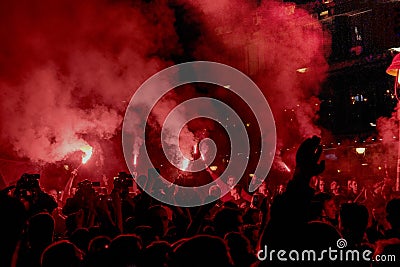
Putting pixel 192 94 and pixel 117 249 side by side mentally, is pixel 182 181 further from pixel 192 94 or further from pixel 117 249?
pixel 192 94

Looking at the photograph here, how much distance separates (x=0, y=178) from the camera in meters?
5.34

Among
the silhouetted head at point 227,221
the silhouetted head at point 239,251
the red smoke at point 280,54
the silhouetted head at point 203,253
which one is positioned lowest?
the silhouetted head at point 203,253

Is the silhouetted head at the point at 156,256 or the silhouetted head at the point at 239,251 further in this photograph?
the silhouetted head at the point at 239,251

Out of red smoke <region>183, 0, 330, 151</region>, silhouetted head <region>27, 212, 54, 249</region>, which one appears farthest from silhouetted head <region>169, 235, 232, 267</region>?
red smoke <region>183, 0, 330, 151</region>

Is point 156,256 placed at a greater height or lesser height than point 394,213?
lesser

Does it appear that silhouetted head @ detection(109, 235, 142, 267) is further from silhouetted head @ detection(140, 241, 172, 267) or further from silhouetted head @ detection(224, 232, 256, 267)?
silhouetted head @ detection(224, 232, 256, 267)

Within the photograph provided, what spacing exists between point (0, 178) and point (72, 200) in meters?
1.41

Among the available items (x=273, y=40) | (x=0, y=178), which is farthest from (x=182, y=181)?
(x=273, y=40)

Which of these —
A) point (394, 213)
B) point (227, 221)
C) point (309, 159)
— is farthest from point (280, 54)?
point (309, 159)

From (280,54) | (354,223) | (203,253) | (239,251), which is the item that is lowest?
(203,253)

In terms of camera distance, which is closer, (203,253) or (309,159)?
(309,159)

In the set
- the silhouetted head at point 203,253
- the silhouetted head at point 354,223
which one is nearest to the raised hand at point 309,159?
the silhouetted head at point 203,253

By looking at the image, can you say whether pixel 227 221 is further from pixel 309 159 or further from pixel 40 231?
pixel 309 159

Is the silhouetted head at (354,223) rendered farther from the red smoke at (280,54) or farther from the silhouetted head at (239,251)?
the red smoke at (280,54)
